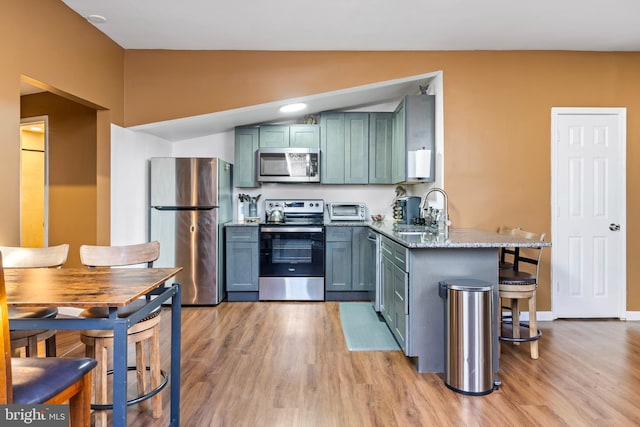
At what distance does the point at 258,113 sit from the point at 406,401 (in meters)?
3.19

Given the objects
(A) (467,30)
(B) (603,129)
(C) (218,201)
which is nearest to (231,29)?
(C) (218,201)

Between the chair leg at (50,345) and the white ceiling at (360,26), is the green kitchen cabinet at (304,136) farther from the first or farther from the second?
the chair leg at (50,345)

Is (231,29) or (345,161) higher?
(231,29)

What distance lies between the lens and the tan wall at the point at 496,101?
12.4 ft

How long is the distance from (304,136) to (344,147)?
0.52 m

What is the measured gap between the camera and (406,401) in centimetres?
219

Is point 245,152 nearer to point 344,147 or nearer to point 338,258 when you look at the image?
point 344,147

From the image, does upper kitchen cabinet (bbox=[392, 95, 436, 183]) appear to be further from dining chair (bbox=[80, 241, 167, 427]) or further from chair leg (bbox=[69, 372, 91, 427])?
chair leg (bbox=[69, 372, 91, 427])

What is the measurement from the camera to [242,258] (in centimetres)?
439

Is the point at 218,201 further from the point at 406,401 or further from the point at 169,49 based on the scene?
the point at 406,401

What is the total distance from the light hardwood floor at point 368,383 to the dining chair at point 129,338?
0.20 m

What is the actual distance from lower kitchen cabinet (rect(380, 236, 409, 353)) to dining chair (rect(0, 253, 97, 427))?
1918 mm

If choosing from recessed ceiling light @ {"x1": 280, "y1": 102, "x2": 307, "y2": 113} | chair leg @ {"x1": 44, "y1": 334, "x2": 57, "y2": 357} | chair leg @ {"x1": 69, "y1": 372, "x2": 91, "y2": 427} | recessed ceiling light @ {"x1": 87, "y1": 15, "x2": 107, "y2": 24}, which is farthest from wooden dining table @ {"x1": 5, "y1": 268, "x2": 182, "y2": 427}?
recessed ceiling light @ {"x1": 280, "y1": 102, "x2": 307, "y2": 113}

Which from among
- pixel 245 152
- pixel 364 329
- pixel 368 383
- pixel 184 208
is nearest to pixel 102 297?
pixel 368 383
